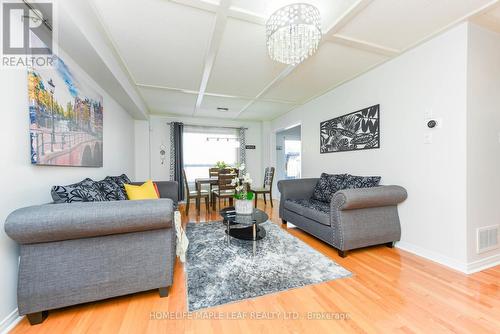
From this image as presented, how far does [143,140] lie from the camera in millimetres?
4945

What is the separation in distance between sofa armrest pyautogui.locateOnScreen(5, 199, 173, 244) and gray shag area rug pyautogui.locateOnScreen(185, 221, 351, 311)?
656 mm

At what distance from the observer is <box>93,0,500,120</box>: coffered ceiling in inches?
62.9

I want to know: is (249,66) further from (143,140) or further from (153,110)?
(143,140)

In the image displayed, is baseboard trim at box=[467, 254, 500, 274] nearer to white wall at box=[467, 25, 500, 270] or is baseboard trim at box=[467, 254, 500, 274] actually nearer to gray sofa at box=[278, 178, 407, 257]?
white wall at box=[467, 25, 500, 270]

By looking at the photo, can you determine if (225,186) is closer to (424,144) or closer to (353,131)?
(353,131)

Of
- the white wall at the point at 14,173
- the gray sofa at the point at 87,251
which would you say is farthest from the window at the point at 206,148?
→ the gray sofa at the point at 87,251

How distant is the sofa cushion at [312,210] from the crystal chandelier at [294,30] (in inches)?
65.9

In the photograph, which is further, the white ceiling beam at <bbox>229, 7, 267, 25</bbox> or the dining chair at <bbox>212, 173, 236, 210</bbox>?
the dining chair at <bbox>212, 173, 236, 210</bbox>

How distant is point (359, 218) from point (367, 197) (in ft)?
0.82

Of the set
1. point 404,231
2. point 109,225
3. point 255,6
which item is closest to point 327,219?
point 404,231

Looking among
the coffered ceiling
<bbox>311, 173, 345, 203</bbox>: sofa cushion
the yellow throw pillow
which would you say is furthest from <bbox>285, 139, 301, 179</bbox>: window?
the yellow throw pillow

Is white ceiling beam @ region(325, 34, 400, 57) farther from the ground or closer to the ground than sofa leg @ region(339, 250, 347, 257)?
farther from the ground

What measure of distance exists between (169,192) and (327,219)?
2326 mm

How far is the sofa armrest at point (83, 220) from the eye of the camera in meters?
1.11
